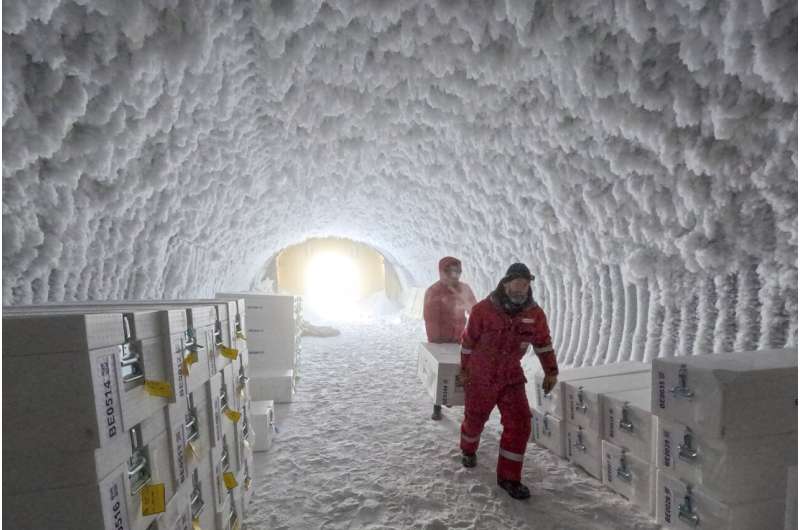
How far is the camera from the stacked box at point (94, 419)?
1.09 m

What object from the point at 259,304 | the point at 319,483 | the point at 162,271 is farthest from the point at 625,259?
the point at 162,271

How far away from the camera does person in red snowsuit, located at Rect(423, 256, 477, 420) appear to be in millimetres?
4090

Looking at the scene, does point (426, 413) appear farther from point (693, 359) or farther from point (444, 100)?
point (444, 100)

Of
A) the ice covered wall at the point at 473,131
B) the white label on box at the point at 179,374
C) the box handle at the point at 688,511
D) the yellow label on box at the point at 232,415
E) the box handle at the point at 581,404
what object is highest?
the ice covered wall at the point at 473,131

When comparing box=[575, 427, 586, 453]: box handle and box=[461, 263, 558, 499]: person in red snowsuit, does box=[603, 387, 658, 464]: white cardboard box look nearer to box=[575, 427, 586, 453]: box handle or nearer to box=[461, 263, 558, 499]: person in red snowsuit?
box=[575, 427, 586, 453]: box handle

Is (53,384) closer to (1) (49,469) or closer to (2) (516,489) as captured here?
(1) (49,469)

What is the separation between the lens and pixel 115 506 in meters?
1.19

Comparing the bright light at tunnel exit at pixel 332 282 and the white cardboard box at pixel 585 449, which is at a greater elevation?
the white cardboard box at pixel 585 449

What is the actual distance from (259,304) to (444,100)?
2878 millimetres

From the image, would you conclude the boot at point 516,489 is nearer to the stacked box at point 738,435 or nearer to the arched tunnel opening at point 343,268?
the stacked box at point 738,435

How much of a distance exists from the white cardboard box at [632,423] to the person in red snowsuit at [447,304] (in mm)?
1612

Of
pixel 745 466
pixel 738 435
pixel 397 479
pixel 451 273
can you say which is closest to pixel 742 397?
pixel 738 435

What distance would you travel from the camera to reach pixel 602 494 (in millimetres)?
2611

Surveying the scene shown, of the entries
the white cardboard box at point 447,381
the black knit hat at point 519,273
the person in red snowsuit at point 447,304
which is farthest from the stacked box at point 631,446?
the person in red snowsuit at point 447,304
